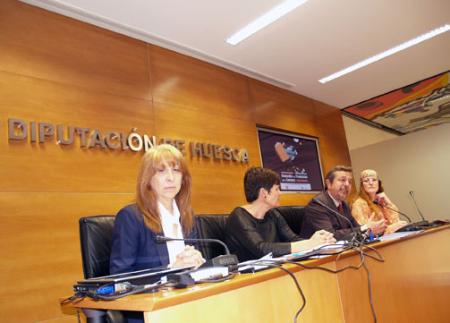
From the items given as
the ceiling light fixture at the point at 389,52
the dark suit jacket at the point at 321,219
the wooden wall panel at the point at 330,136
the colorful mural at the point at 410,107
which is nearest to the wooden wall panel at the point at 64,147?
the dark suit jacket at the point at 321,219

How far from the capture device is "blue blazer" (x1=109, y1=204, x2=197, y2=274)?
153 cm

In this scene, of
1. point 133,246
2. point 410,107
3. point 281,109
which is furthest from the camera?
point 410,107

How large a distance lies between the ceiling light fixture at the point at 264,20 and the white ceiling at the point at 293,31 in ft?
0.23

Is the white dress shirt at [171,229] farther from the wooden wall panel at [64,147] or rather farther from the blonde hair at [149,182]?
the wooden wall panel at [64,147]

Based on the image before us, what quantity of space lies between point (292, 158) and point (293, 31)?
1.88m

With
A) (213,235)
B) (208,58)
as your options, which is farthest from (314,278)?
(208,58)

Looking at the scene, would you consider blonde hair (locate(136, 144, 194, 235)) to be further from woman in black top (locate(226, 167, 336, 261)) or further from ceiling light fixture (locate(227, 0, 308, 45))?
ceiling light fixture (locate(227, 0, 308, 45))

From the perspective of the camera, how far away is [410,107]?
7.07 meters

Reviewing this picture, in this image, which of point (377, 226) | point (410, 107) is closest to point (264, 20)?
point (377, 226)

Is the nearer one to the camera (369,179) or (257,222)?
(257,222)

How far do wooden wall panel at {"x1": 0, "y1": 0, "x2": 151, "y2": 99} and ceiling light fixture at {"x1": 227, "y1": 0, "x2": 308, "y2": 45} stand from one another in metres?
0.91

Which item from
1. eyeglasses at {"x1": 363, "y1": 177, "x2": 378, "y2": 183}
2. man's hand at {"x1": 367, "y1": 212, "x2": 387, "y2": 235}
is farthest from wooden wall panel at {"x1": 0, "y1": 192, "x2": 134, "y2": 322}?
eyeglasses at {"x1": 363, "y1": 177, "x2": 378, "y2": 183}

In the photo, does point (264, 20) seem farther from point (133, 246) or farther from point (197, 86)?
point (133, 246)

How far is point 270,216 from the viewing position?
2391 mm
